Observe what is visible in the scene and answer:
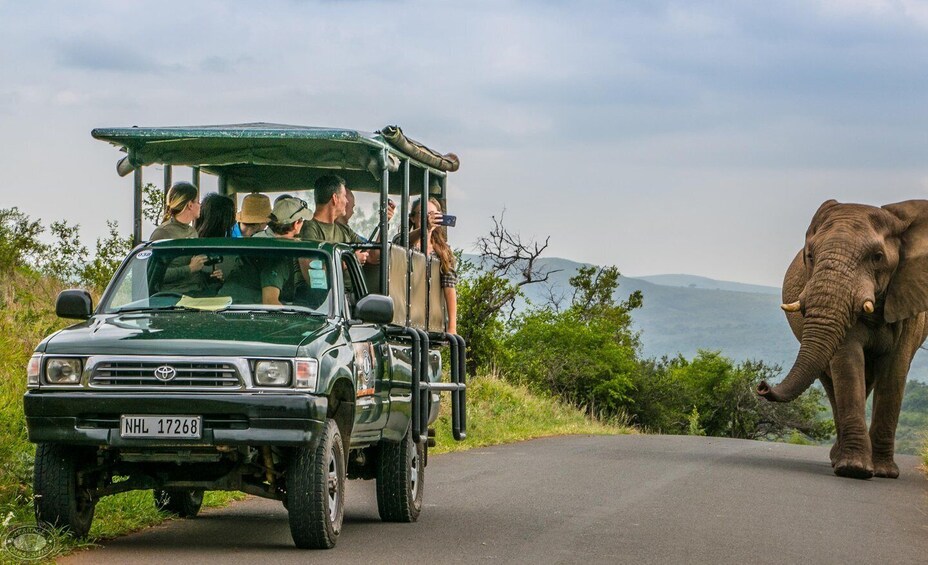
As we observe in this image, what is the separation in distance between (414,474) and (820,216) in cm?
923

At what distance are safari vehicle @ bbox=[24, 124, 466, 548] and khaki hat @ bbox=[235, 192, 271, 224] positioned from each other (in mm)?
569

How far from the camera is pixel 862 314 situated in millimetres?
18859

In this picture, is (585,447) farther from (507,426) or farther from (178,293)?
(178,293)

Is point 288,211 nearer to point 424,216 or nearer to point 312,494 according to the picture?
point 424,216

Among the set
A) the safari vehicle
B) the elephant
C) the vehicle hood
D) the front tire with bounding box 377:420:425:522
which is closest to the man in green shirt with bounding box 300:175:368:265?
the safari vehicle

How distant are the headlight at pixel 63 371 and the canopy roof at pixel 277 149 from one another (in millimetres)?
2958

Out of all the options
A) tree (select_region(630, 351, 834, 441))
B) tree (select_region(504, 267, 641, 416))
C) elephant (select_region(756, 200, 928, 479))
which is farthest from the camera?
tree (select_region(630, 351, 834, 441))

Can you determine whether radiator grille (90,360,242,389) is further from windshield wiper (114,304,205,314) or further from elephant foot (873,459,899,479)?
elephant foot (873,459,899,479)

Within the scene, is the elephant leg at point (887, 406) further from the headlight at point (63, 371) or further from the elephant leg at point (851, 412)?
the headlight at point (63, 371)

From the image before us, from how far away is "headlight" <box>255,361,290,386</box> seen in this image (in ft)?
30.7

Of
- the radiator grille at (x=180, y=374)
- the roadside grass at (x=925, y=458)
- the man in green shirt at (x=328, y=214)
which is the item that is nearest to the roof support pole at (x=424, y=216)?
the man in green shirt at (x=328, y=214)

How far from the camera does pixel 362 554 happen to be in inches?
384

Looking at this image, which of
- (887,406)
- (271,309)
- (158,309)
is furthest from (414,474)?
(887,406)

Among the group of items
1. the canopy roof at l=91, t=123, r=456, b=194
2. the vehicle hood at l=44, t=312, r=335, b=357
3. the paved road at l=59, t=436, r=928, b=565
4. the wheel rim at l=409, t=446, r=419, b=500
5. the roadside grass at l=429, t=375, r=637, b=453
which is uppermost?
the canopy roof at l=91, t=123, r=456, b=194
